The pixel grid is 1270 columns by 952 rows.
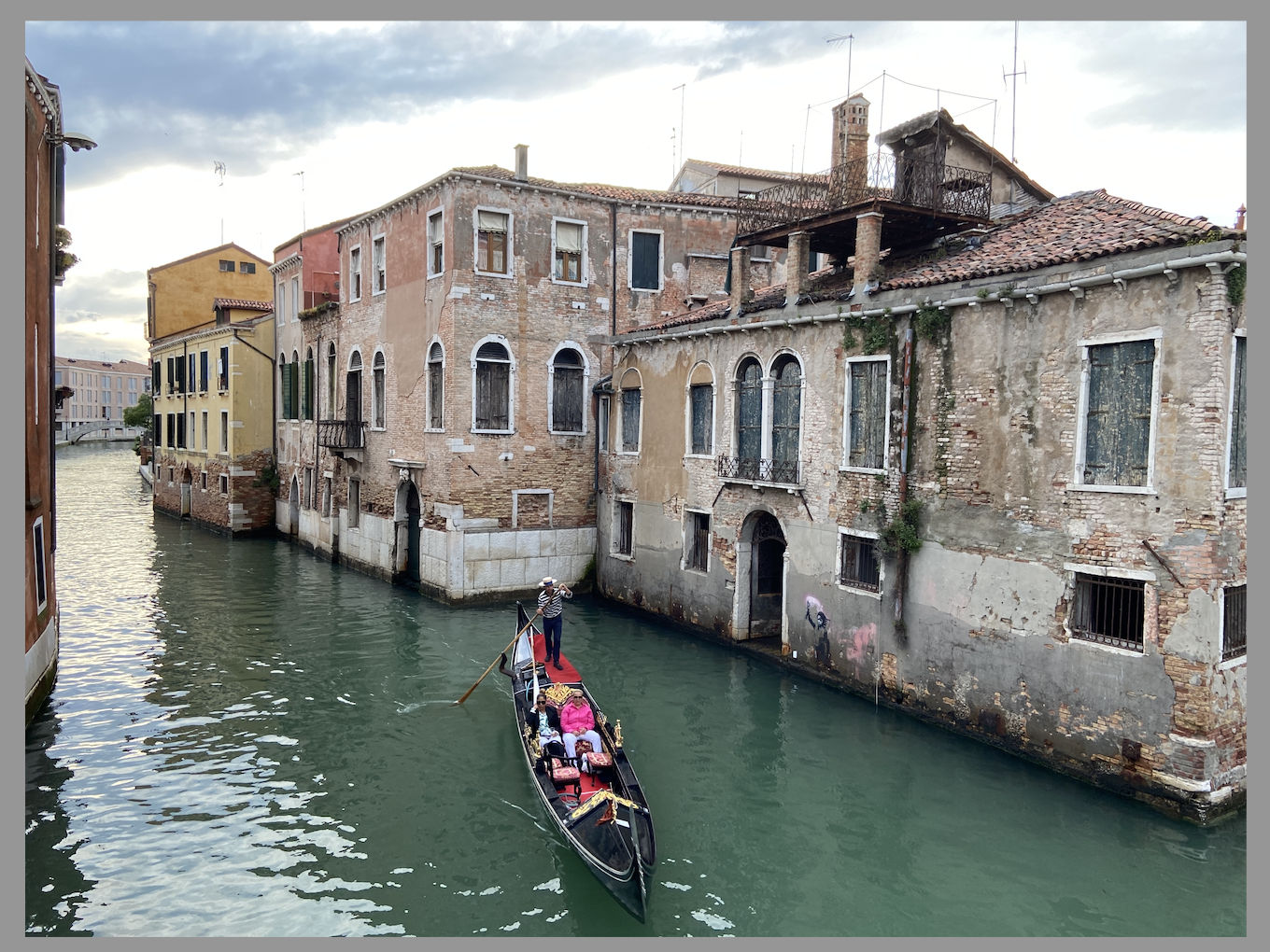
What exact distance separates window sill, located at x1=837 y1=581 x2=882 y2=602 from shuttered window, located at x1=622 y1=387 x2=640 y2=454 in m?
6.45

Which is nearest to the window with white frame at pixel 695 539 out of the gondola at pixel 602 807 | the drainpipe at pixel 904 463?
the drainpipe at pixel 904 463

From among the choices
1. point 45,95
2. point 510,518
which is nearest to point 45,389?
point 45,95

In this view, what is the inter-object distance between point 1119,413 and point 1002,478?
1572 millimetres

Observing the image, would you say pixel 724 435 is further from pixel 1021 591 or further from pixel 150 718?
pixel 150 718

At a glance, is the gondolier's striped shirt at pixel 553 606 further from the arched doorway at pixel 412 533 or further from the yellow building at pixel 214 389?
A: the yellow building at pixel 214 389

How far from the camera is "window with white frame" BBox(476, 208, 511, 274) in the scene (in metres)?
18.4

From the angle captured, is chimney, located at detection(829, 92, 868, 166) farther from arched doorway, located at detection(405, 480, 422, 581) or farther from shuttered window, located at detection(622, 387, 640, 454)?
arched doorway, located at detection(405, 480, 422, 581)

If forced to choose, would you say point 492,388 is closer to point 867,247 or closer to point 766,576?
point 766,576

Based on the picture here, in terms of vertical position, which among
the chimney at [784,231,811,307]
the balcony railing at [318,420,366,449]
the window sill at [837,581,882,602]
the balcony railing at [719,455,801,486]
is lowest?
the window sill at [837,581,882,602]

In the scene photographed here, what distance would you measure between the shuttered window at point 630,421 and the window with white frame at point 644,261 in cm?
289

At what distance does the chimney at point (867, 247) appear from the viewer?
1318 centimetres

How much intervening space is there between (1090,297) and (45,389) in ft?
44.9

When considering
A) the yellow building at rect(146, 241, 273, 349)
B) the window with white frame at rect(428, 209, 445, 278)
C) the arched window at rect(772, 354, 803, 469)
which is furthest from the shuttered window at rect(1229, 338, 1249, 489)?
the yellow building at rect(146, 241, 273, 349)

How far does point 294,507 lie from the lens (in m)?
27.9
